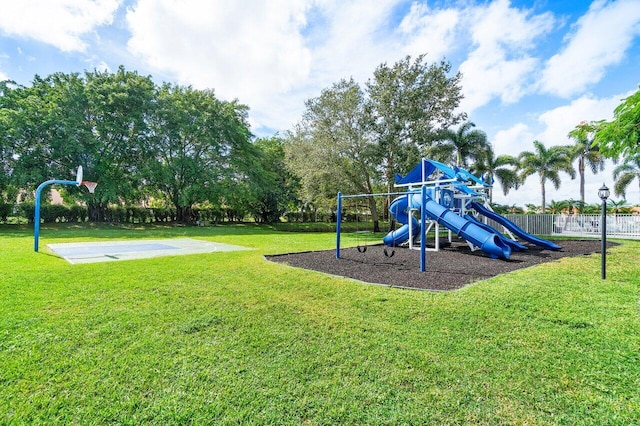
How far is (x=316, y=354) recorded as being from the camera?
3.10m

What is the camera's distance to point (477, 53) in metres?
10.3

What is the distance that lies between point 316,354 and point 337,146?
18.3 meters

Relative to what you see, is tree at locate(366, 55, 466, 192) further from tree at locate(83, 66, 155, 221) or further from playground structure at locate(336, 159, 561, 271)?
tree at locate(83, 66, 155, 221)

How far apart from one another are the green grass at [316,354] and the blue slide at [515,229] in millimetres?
7261

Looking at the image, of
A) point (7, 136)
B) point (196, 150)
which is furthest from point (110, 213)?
point (196, 150)

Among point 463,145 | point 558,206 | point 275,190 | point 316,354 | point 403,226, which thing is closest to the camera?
point 316,354

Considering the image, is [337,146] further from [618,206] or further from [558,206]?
[618,206]

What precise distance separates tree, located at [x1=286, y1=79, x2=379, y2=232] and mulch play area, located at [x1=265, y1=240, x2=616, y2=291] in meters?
10.8

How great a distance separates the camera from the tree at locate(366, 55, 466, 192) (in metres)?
19.8

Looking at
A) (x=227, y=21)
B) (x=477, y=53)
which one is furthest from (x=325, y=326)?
(x=477, y=53)

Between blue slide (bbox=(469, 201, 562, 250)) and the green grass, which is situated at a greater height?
blue slide (bbox=(469, 201, 562, 250))

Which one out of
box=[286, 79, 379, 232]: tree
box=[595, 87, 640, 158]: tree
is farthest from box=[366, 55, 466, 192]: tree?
box=[595, 87, 640, 158]: tree

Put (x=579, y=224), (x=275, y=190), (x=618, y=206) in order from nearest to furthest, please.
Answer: (x=579, y=224) → (x=618, y=206) → (x=275, y=190)

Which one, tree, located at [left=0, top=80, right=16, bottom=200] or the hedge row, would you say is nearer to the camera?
tree, located at [left=0, top=80, right=16, bottom=200]
